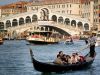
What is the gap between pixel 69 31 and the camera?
4616 cm

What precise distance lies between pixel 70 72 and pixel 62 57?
16.6 inches

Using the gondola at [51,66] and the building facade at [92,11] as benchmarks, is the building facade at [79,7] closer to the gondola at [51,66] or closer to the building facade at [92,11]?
the building facade at [92,11]

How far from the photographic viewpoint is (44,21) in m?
46.3

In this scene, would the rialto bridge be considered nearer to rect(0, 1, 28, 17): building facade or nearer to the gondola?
rect(0, 1, 28, 17): building facade

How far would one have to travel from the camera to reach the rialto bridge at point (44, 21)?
152 feet

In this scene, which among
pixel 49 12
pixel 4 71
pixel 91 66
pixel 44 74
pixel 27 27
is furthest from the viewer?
pixel 49 12

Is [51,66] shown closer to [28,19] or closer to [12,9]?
[28,19]

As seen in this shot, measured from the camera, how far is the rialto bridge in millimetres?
46184

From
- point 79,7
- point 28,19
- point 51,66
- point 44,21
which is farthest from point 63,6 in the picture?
point 51,66

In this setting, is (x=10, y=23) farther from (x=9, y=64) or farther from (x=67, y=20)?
(x=9, y=64)

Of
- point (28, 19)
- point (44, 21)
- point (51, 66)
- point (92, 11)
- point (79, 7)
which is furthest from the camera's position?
point (79, 7)

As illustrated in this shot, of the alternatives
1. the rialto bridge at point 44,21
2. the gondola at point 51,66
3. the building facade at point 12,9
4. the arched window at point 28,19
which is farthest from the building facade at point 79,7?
the gondola at point 51,66

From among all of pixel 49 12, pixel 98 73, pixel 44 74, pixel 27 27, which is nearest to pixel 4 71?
pixel 44 74

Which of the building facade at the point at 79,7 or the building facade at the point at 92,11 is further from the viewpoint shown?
the building facade at the point at 79,7
